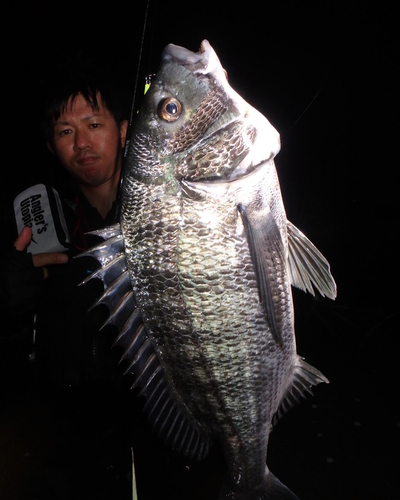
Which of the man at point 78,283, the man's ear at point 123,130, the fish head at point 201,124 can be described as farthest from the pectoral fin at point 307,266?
the man's ear at point 123,130

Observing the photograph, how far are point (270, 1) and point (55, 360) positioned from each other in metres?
5.82

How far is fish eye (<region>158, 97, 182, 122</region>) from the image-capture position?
1098 millimetres

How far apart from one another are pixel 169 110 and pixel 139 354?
0.86m

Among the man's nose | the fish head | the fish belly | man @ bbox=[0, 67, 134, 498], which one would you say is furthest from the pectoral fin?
the man's nose

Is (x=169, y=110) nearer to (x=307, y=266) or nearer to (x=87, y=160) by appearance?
(x=307, y=266)

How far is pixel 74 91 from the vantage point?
2113mm

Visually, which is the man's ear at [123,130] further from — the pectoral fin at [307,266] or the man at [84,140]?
the pectoral fin at [307,266]

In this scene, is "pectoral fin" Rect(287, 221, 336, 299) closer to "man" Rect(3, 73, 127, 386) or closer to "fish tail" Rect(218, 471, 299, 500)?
"fish tail" Rect(218, 471, 299, 500)

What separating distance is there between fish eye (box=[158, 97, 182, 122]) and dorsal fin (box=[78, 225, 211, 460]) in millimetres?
416

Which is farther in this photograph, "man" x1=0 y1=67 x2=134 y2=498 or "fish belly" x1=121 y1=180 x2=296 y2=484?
"man" x1=0 y1=67 x2=134 y2=498

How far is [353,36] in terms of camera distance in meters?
4.76

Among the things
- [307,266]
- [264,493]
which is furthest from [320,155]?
[264,493]

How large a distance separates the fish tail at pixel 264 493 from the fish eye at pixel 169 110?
4.65 ft

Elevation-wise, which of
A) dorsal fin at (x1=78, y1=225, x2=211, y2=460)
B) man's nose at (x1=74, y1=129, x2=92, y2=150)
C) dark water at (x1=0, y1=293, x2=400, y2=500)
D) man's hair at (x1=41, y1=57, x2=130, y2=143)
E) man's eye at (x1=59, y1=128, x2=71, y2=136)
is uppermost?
man's hair at (x1=41, y1=57, x2=130, y2=143)
